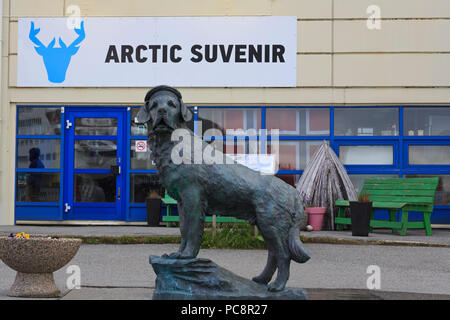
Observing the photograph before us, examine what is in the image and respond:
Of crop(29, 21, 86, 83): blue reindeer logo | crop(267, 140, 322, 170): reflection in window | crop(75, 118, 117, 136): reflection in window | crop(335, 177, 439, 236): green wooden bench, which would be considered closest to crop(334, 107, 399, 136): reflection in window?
crop(267, 140, 322, 170): reflection in window

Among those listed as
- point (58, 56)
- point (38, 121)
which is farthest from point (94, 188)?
point (58, 56)

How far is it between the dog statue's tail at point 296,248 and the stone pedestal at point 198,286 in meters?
0.29

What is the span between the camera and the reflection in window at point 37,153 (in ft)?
44.8

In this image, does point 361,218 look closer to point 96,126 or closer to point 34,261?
point 96,126

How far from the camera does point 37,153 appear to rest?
13.7 metres

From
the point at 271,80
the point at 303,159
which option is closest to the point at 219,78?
the point at 271,80

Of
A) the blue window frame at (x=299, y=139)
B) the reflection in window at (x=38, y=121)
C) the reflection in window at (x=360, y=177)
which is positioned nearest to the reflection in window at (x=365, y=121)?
the blue window frame at (x=299, y=139)

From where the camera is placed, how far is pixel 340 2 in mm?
13492

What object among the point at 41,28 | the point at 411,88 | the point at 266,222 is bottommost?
the point at 266,222

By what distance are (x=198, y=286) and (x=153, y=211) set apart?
8.52 meters

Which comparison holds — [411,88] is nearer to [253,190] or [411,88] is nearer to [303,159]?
[303,159]

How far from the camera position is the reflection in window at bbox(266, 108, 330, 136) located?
13.5m

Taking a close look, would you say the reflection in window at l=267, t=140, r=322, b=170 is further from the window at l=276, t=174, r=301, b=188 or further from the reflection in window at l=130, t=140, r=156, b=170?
the reflection in window at l=130, t=140, r=156, b=170
